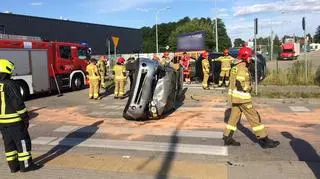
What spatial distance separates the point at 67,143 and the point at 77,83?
13.0 meters

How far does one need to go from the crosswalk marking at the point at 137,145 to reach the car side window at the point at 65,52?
11467 mm

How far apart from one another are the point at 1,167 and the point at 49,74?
12878 mm

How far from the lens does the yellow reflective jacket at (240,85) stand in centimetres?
867

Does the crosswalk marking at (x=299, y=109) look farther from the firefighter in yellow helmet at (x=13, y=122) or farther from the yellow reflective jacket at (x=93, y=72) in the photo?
the firefighter in yellow helmet at (x=13, y=122)

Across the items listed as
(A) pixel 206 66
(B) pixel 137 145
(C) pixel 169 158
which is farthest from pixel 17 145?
(A) pixel 206 66

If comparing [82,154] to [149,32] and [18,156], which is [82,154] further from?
[149,32]

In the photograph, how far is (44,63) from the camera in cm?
1983

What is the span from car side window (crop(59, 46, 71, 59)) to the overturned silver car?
9874mm

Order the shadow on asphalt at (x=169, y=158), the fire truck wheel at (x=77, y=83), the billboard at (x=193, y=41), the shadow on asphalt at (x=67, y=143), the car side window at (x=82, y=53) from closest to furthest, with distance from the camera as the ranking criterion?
1. the shadow on asphalt at (x=169, y=158)
2. the shadow on asphalt at (x=67, y=143)
3. the fire truck wheel at (x=77, y=83)
4. the car side window at (x=82, y=53)
5. the billboard at (x=193, y=41)

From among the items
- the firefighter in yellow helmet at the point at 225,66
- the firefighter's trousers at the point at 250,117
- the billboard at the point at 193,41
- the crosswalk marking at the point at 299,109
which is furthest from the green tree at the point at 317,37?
the firefighter's trousers at the point at 250,117

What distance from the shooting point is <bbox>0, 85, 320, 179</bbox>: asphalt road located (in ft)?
23.6

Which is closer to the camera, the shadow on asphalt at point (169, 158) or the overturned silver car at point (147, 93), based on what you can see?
the shadow on asphalt at point (169, 158)

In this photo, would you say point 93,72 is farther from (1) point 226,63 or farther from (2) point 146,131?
(2) point 146,131

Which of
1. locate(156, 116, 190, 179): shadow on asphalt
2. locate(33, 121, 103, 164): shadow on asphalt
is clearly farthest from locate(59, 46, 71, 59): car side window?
locate(156, 116, 190, 179): shadow on asphalt
